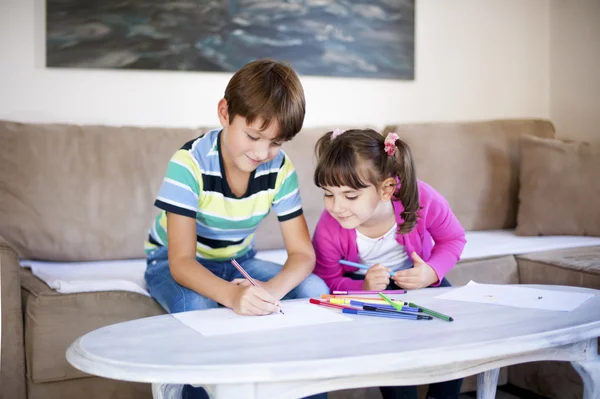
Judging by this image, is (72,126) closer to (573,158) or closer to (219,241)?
(219,241)

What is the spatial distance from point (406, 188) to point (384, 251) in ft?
0.70

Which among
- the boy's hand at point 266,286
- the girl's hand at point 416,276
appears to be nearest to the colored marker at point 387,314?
the boy's hand at point 266,286

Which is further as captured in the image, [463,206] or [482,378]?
[463,206]

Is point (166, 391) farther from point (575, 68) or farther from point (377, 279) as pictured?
point (575, 68)

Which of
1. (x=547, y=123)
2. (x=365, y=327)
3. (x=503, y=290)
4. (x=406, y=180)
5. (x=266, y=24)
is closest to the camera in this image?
(x=365, y=327)

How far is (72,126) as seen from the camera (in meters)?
2.47

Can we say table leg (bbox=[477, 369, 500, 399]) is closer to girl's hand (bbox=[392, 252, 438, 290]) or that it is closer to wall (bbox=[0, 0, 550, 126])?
girl's hand (bbox=[392, 252, 438, 290])

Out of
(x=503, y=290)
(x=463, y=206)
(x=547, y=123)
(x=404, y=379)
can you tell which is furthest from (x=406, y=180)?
(x=547, y=123)

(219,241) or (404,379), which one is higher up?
(219,241)

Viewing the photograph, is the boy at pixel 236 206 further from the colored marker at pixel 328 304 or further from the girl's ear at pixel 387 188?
the girl's ear at pixel 387 188

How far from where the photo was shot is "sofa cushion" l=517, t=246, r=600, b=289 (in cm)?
209

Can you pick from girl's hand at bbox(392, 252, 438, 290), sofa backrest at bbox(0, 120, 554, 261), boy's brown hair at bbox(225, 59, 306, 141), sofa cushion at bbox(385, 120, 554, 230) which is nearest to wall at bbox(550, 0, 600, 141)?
sofa cushion at bbox(385, 120, 554, 230)

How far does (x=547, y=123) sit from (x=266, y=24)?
4.24 ft

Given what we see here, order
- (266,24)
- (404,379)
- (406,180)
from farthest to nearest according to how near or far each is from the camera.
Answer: (266,24) → (406,180) → (404,379)
